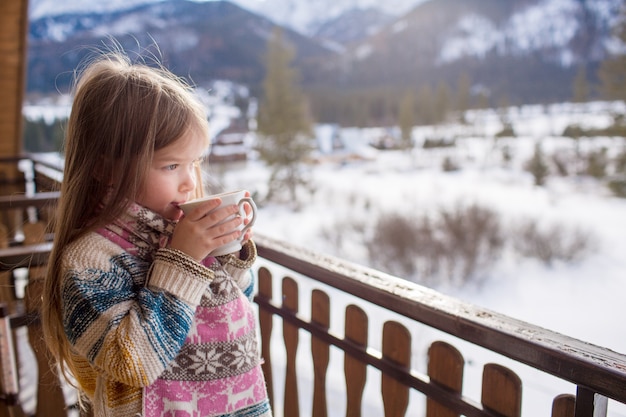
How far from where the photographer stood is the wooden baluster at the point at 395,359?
90 centimetres

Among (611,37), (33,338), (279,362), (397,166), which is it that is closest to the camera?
(33,338)

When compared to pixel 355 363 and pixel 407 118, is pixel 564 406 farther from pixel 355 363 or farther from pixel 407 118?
pixel 407 118

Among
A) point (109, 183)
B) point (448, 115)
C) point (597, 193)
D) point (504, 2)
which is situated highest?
point (504, 2)

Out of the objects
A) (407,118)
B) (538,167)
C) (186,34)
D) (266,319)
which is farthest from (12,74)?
(407,118)

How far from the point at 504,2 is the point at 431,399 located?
29.3 m

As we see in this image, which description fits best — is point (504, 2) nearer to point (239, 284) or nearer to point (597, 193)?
point (597, 193)

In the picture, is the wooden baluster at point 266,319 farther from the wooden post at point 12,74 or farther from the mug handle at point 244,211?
the wooden post at point 12,74

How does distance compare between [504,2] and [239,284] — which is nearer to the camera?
[239,284]

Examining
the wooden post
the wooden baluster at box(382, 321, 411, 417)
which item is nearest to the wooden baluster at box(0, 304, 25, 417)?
the wooden baluster at box(382, 321, 411, 417)

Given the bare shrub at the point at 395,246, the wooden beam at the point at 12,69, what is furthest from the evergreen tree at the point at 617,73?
the wooden beam at the point at 12,69

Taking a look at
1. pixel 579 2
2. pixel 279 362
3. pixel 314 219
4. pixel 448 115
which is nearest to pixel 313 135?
pixel 314 219

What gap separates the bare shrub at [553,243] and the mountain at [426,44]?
11.0m

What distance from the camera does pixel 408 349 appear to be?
898 mm

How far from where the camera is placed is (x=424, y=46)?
85.5 feet
